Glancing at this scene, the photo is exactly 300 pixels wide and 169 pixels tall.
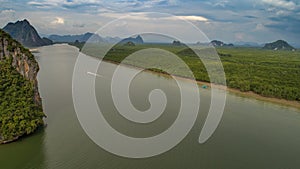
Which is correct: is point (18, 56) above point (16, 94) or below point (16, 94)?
above

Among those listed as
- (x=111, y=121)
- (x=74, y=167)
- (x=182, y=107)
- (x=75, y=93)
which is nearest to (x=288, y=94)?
(x=182, y=107)

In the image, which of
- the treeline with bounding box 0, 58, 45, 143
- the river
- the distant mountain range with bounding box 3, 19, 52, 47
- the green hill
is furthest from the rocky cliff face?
the distant mountain range with bounding box 3, 19, 52, 47

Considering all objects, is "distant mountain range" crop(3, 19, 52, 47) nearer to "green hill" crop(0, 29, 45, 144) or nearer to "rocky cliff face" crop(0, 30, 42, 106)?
"rocky cliff face" crop(0, 30, 42, 106)

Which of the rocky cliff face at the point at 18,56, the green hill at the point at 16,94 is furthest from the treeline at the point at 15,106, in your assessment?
the rocky cliff face at the point at 18,56

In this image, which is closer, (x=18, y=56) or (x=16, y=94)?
(x=16, y=94)

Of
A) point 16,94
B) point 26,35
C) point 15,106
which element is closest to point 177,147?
point 15,106

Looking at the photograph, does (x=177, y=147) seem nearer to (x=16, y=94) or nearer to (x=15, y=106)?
(x=15, y=106)

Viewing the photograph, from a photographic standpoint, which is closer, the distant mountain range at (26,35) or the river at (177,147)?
the river at (177,147)

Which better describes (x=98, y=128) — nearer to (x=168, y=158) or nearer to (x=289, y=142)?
(x=168, y=158)

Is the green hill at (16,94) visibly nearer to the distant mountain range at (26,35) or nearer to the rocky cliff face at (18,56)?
the rocky cliff face at (18,56)
